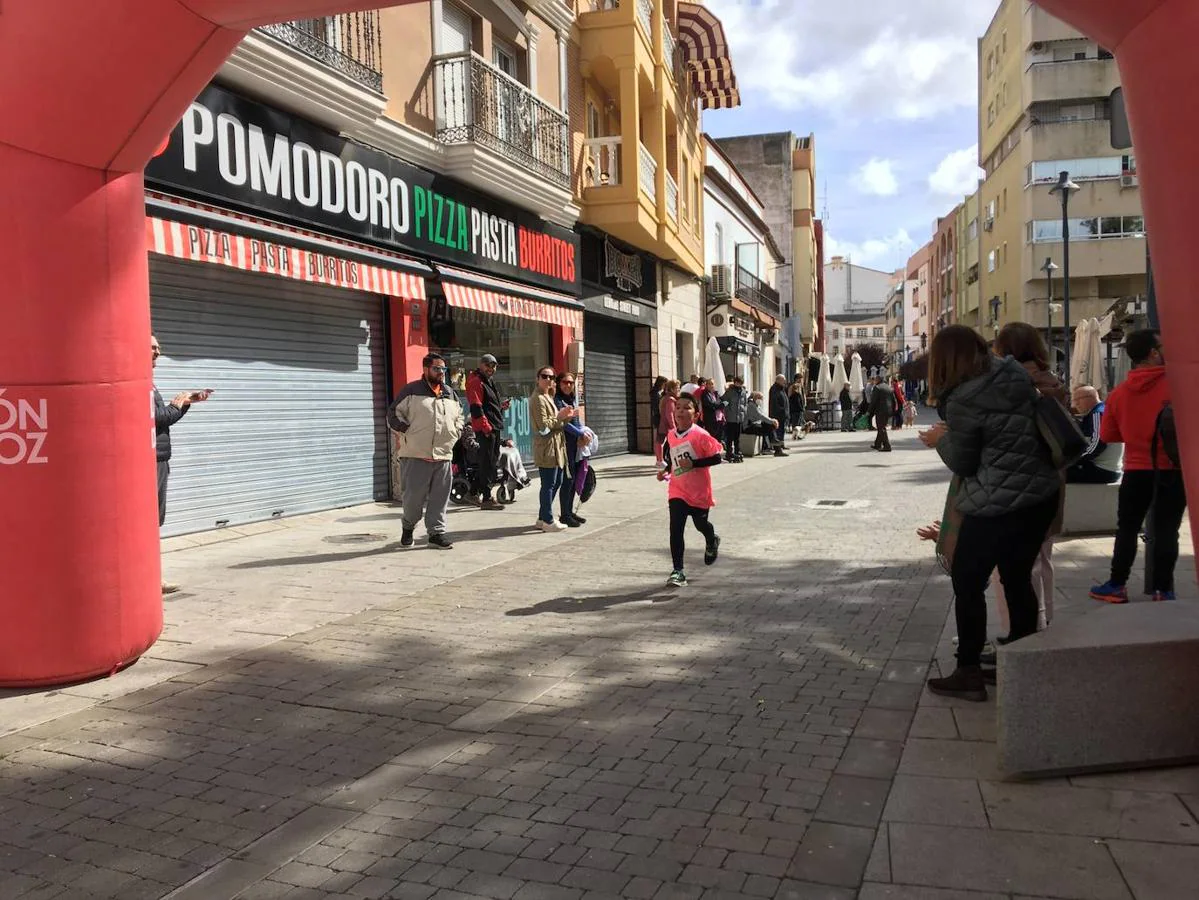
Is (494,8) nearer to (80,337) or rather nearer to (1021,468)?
(80,337)

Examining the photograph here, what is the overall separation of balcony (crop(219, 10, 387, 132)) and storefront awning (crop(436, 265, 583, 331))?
2.53 m

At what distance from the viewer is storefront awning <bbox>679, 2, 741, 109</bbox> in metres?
24.5

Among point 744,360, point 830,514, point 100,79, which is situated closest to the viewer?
point 100,79

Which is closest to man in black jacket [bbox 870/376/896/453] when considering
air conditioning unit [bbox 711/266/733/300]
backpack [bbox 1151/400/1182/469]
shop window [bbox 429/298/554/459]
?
shop window [bbox 429/298/554/459]

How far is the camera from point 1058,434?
13.3ft

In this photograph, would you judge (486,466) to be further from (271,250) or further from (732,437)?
(732,437)

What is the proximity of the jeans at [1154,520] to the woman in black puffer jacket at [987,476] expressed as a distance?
1998 millimetres

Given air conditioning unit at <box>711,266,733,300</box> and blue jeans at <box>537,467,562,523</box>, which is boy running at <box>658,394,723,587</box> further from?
air conditioning unit at <box>711,266,733,300</box>

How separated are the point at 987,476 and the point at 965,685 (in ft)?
3.28

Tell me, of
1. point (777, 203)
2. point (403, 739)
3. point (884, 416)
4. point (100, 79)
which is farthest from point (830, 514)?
point (777, 203)

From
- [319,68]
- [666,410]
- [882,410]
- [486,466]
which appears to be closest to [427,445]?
[486,466]

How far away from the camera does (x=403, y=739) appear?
13.4ft

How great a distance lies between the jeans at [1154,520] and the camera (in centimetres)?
578

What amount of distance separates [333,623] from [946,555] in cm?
377
